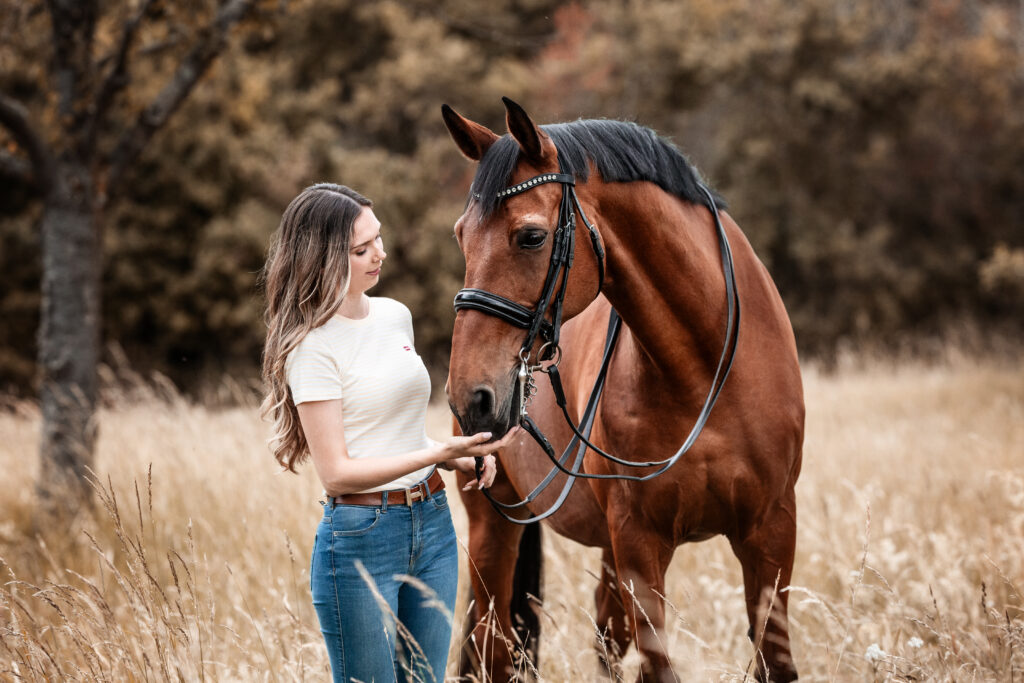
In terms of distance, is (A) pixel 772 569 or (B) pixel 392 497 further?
(A) pixel 772 569

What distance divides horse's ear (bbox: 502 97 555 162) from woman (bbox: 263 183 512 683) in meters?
0.46

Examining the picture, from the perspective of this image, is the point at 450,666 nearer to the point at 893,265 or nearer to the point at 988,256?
the point at 893,265

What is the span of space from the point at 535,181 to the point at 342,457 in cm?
88

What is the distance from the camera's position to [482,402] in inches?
78.9

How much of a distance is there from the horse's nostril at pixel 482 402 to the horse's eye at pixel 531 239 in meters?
0.40

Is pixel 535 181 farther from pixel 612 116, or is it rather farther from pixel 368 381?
pixel 612 116

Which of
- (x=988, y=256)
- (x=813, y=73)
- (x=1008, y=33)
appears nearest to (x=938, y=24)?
(x=1008, y=33)

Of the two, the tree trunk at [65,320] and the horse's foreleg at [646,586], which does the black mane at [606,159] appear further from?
the tree trunk at [65,320]

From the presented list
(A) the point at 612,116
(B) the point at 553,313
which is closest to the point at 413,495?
(B) the point at 553,313

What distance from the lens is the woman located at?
207 cm

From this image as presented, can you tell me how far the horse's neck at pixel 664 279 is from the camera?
2463 millimetres

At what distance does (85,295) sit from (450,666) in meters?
3.49

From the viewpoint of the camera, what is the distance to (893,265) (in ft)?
54.5

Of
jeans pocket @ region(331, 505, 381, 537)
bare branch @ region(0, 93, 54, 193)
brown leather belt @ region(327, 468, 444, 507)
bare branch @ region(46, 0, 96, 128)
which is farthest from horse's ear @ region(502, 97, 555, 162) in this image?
bare branch @ region(46, 0, 96, 128)
